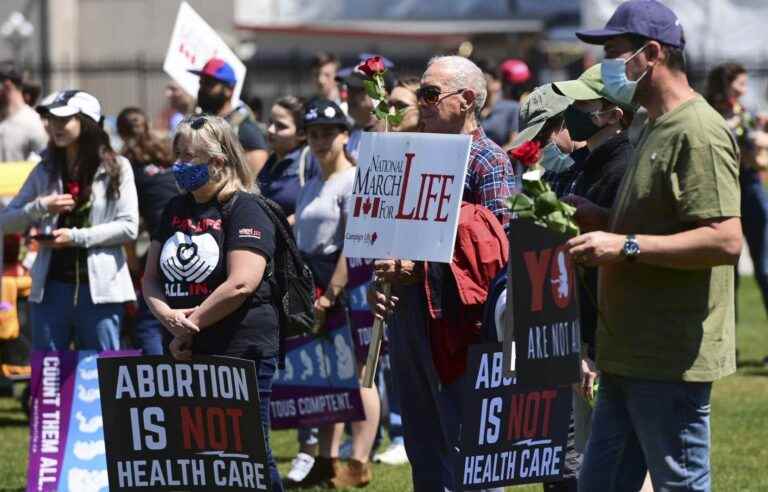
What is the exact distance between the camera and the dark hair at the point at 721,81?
11773 millimetres

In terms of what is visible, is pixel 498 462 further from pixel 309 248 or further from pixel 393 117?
pixel 309 248

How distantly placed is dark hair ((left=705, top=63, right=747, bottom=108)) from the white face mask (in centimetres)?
726

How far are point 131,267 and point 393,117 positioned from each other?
395cm

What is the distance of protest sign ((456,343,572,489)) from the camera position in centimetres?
598

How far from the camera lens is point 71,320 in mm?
8109

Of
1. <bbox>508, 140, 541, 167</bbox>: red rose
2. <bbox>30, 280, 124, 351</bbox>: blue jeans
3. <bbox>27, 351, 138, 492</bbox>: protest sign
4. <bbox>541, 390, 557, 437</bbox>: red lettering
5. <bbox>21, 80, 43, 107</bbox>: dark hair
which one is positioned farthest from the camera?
<bbox>21, 80, 43, 107</bbox>: dark hair

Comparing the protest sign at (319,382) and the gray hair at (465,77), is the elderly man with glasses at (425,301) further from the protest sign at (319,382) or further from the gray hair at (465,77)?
the protest sign at (319,382)

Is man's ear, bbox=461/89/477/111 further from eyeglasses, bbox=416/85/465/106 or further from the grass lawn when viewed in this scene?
the grass lawn

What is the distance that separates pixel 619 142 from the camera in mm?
5656

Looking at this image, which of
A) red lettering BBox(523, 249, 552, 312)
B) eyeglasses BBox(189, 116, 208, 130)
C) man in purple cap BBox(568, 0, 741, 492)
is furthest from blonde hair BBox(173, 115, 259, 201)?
man in purple cap BBox(568, 0, 741, 492)

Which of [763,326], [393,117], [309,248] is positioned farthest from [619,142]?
[763,326]

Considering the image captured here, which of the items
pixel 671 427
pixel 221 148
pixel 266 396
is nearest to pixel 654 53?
pixel 671 427

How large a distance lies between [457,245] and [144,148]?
4.25 meters

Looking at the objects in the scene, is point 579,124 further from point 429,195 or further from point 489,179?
point 429,195
